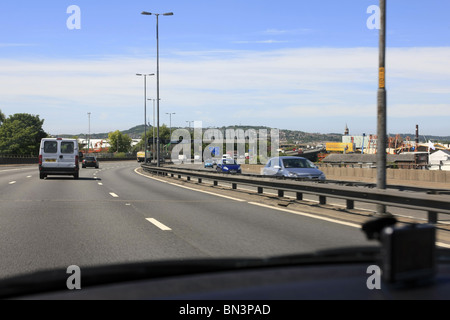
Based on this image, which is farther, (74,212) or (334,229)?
(74,212)

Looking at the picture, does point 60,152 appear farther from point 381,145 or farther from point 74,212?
point 381,145

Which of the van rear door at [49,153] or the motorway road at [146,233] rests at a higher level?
the van rear door at [49,153]

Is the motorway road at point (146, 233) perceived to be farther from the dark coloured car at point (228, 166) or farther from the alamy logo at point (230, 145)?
the alamy logo at point (230, 145)

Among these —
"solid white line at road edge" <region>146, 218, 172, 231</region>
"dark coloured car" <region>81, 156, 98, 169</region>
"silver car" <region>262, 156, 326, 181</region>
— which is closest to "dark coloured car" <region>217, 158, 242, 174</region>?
"silver car" <region>262, 156, 326, 181</region>

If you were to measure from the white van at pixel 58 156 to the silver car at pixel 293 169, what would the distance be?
11483 millimetres

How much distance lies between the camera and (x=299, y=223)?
10.5 m

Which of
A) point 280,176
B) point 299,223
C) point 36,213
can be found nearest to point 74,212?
point 36,213

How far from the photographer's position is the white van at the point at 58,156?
28.5 m

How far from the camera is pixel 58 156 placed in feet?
94.2

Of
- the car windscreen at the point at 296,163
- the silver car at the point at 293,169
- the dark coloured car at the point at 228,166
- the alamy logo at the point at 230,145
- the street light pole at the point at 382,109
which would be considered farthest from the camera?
the alamy logo at the point at 230,145

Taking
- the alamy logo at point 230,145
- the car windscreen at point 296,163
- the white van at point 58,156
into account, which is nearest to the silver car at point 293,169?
the car windscreen at point 296,163

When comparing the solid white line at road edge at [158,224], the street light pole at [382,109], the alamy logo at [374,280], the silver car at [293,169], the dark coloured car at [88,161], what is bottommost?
the dark coloured car at [88,161]
